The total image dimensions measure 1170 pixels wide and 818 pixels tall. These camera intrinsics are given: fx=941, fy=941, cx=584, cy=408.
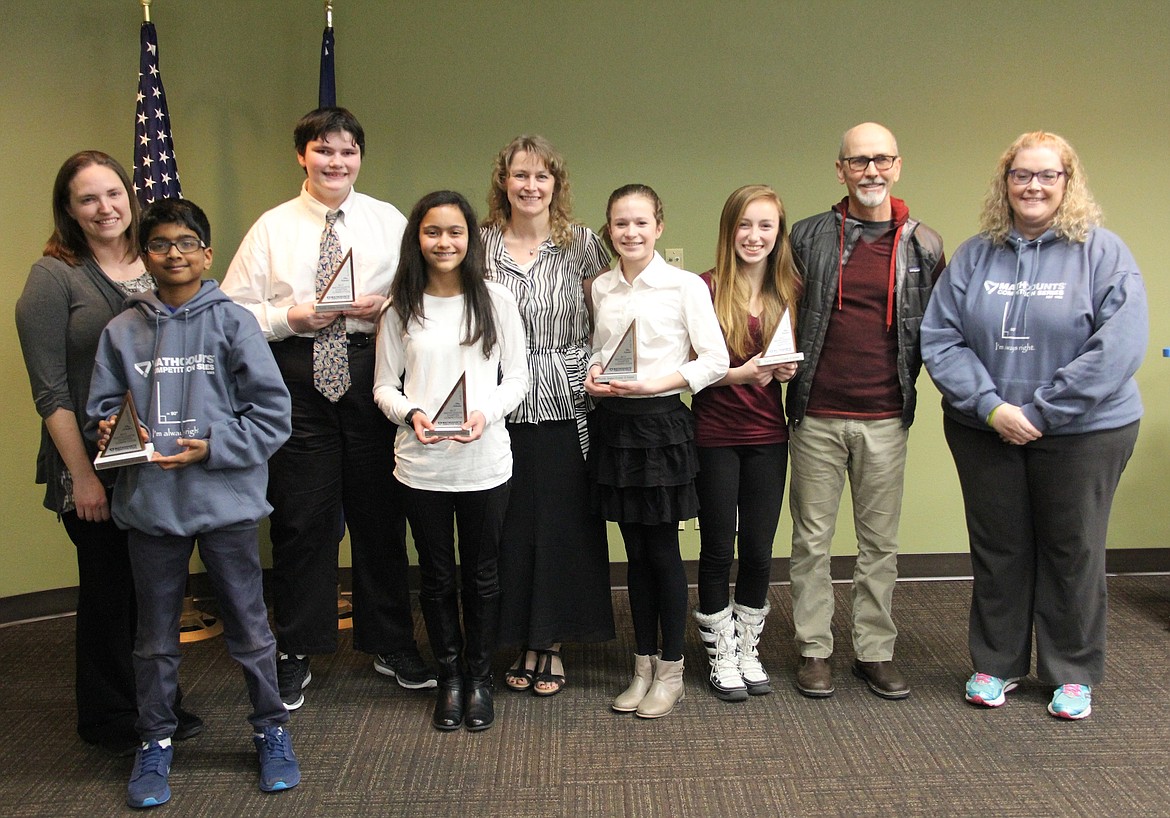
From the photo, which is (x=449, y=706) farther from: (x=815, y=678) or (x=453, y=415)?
(x=815, y=678)

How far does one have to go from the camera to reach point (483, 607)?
9.13 ft

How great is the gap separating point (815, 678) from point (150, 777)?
6.32 ft

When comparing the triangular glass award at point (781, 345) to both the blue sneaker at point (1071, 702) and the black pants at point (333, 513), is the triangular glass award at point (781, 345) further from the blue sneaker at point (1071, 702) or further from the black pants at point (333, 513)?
the blue sneaker at point (1071, 702)

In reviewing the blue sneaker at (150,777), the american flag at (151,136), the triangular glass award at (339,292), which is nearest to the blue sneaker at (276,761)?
the blue sneaker at (150,777)

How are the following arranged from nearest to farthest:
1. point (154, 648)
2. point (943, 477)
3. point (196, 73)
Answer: point (154, 648) < point (196, 73) < point (943, 477)

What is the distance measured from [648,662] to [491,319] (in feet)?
3.83

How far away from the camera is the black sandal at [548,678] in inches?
117

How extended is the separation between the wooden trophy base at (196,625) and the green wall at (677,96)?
0.61 m

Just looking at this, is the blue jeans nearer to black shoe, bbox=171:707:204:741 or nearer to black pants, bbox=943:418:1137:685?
black shoe, bbox=171:707:204:741

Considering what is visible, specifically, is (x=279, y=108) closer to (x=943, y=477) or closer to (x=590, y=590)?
(x=590, y=590)

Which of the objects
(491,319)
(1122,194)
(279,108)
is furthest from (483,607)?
(1122,194)

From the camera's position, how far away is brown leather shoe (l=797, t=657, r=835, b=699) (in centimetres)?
294

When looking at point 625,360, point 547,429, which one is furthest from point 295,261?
point 625,360

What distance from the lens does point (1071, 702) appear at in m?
2.78
